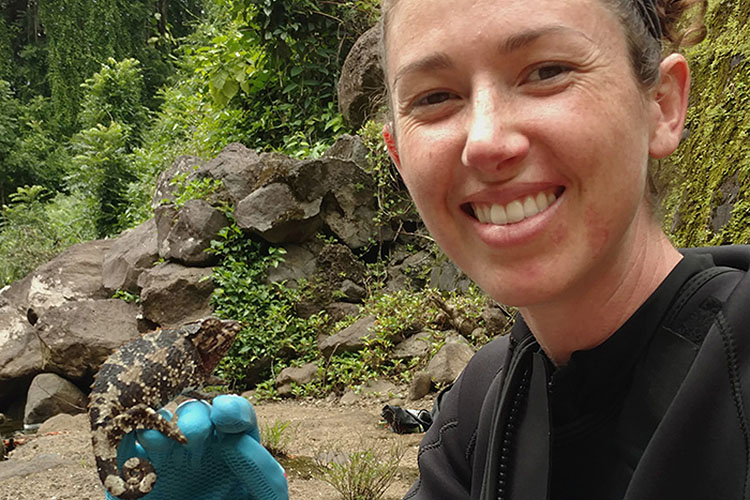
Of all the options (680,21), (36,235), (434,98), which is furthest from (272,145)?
(434,98)

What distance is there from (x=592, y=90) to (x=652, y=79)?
0.65 ft

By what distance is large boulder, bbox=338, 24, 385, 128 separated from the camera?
8.09m

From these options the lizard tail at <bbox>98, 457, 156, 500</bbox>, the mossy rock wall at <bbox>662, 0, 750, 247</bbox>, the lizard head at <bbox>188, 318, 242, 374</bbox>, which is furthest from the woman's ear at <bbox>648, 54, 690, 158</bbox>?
the lizard head at <bbox>188, 318, 242, 374</bbox>

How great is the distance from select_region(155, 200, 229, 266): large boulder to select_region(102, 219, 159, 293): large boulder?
2.47 ft

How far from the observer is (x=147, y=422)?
226 centimetres

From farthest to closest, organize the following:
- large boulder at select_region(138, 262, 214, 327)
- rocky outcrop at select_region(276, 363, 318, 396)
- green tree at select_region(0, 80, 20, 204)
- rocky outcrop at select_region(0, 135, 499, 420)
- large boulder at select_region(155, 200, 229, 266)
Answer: green tree at select_region(0, 80, 20, 204), large boulder at select_region(155, 200, 229, 266), rocky outcrop at select_region(0, 135, 499, 420), large boulder at select_region(138, 262, 214, 327), rocky outcrop at select_region(276, 363, 318, 396)

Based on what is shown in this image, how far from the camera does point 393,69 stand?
1328mm

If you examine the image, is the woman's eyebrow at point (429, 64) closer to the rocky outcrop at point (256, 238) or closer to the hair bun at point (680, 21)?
the hair bun at point (680, 21)

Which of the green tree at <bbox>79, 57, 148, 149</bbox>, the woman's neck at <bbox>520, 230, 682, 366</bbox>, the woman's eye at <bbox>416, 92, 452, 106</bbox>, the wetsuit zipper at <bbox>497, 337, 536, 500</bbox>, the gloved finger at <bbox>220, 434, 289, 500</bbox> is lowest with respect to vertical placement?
the gloved finger at <bbox>220, 434, 289, 500</bbox>

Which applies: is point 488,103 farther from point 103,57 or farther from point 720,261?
point 103,57

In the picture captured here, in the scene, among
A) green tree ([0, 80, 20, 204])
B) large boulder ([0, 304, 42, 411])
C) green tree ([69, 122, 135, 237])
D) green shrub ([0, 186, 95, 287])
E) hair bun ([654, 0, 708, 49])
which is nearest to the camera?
hair bun ([654, 0, 708, 49])

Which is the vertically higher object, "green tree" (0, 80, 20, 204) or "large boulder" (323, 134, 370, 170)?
"green tree" (0, 80, 20, 204)

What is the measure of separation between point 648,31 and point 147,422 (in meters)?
1.99

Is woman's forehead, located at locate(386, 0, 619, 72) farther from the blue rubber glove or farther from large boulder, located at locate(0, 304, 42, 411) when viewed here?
large boulder, located at locate(0, 304, 42, 411)
